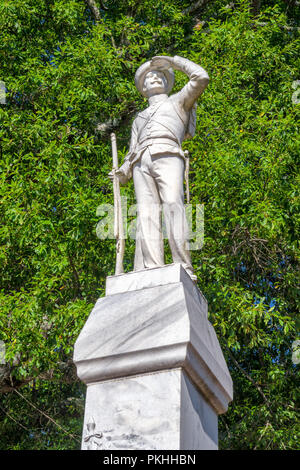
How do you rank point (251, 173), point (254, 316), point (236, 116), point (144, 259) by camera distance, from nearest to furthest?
point (144, 259), point (254, 316), point (251, 173), point (236, 116)

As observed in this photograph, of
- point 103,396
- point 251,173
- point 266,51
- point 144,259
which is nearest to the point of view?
point 103,396

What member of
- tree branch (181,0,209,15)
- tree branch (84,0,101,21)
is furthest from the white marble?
tree branch (181,0,209,15)

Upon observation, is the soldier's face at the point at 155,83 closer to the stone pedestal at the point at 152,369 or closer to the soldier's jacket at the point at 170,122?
the soldier's jacket at the point at 170,122

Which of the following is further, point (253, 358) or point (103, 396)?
point (253, 358)

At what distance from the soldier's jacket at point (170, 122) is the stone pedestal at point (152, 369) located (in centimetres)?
124

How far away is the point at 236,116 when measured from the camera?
11281 mm

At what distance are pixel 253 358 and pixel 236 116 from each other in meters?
3.73

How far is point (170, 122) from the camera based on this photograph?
6734 mm

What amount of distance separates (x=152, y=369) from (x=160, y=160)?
1.99m

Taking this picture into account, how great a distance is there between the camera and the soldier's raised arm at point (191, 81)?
21.9 ft

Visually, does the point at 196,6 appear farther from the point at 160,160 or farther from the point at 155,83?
the point at 160,160

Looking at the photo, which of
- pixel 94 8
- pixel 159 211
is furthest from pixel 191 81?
pixel 94 8

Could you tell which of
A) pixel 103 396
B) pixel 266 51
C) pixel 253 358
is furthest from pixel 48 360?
pixel 266 51

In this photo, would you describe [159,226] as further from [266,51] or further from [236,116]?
[266,51]
